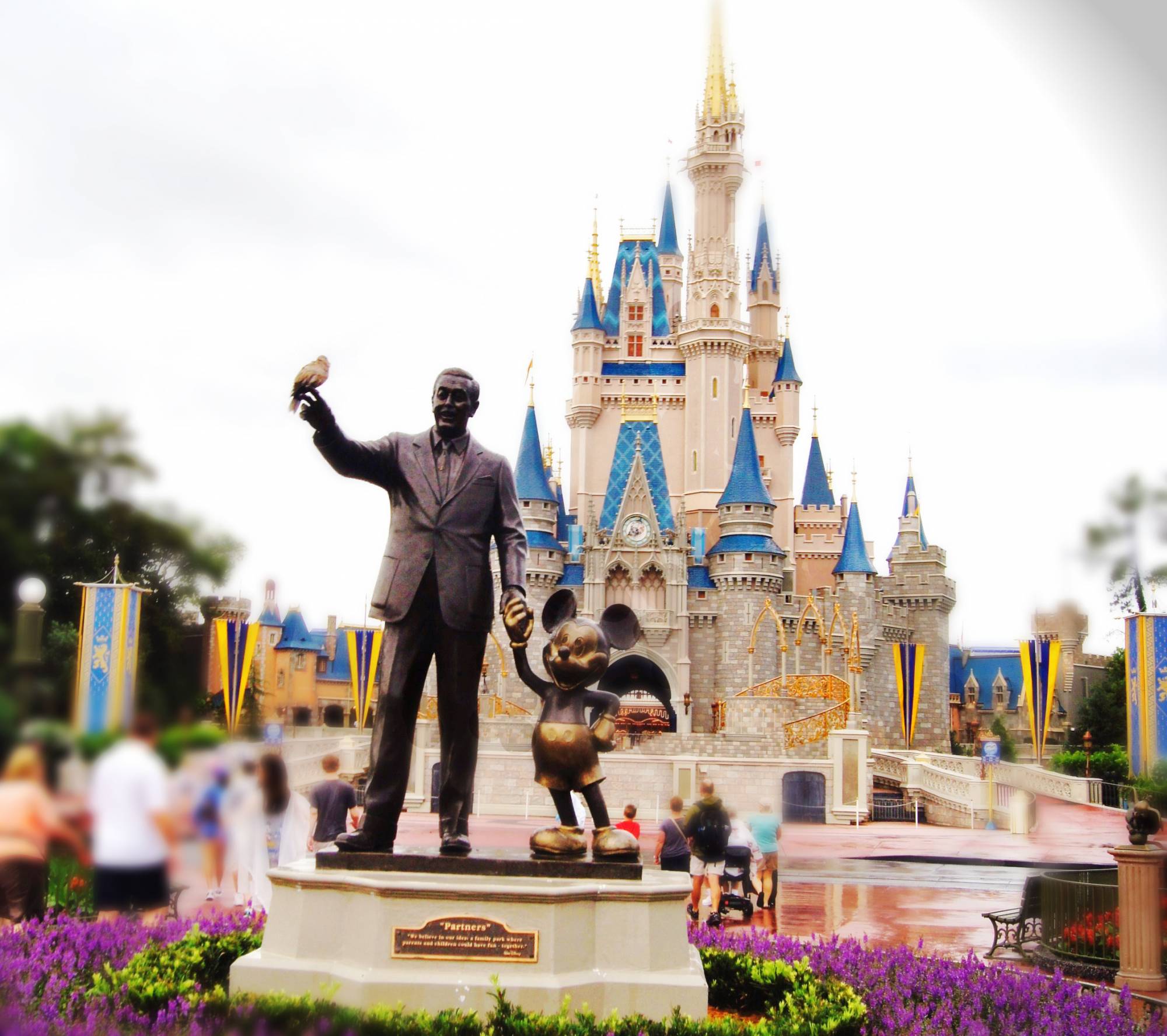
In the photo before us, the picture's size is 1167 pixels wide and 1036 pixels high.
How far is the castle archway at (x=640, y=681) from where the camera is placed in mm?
46031

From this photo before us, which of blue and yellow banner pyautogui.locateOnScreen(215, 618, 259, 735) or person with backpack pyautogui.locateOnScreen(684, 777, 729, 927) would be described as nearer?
person with backpack pyautogui.locateOnScreen(684, 777, 729, 927)

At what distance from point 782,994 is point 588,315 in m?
48.1

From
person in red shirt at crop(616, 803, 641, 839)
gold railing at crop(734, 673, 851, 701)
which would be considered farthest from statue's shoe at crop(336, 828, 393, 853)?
gold railing at crop(734, 673, 851, 701)

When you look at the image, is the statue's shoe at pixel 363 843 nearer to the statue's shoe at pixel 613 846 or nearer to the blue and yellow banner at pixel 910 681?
the statue's shoe at pixel 613 846

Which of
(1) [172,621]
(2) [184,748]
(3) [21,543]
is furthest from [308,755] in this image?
(3) [21,543]

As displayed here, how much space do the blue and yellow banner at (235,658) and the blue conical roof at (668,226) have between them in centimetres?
3261

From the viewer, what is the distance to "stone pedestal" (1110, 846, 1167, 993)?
814cm

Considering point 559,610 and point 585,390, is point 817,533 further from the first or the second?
point 559,610

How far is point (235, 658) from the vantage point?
31.3 metres

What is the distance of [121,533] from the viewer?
5.97 m

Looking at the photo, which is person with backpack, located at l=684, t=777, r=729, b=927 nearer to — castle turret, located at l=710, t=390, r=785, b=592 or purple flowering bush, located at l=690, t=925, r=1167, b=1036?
purple flowering bush, located at l=690, t=925, r=1167, b=1036

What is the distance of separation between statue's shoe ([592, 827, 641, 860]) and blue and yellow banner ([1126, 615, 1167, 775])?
15.6 m

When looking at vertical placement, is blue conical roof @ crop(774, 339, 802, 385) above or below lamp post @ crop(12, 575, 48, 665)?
above

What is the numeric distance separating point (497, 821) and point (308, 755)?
4.89 m
